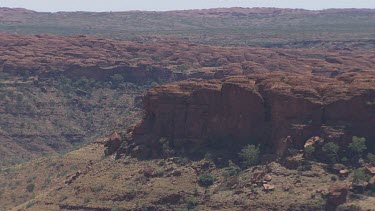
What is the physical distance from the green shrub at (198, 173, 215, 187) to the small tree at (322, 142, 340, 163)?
7.66m

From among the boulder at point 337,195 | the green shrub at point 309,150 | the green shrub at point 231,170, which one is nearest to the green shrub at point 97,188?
the green shrub at point 231,170

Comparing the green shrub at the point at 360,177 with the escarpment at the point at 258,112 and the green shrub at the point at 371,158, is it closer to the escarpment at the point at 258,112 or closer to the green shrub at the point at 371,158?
the green shrub at the point at 371,158

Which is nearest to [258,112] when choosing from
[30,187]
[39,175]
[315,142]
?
[315,142]

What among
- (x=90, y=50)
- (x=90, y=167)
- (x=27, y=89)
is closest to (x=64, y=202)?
(x=90, y=167)

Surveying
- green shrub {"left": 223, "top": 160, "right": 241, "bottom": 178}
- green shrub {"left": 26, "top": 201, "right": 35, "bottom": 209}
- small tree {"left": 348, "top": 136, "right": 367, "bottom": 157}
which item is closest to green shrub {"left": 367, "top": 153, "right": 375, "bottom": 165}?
small tree {"left": 348, "top": 136, "right": 367, "bottom": 157}

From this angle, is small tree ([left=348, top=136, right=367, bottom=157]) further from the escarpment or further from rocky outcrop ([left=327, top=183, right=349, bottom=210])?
rocky outcrop ([left=327, top=183, right=349, bottom=210])

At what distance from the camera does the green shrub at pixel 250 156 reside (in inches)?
2571

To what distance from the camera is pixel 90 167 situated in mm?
72938

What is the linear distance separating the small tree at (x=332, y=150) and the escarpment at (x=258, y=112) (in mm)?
A: 734

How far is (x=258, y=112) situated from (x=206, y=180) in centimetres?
628

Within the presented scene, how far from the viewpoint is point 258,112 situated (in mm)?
67875

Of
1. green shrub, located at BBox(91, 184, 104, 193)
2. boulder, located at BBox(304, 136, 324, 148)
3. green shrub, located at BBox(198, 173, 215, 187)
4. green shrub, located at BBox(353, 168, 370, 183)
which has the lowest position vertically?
green shrub, located at BBox(91, 184, 104, 193)

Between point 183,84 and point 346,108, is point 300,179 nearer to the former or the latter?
point 346,108

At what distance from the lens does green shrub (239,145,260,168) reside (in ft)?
214
